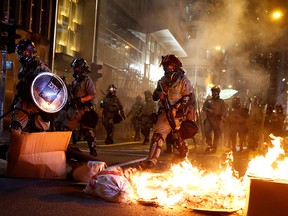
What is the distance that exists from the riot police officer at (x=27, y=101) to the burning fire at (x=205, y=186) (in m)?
1.76

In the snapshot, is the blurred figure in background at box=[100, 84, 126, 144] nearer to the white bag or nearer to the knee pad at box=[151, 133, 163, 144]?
the knee pad at box=[151, 133, 163, 144]

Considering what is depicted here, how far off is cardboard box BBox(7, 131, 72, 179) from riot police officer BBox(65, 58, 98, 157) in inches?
73.7

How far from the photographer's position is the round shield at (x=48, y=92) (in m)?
5.56

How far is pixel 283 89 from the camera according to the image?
64.0 m

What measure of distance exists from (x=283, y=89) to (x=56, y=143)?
209 feet

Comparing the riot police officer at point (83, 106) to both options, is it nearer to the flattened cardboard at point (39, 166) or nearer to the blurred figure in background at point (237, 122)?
the flattened cardboard at point (39, 166)

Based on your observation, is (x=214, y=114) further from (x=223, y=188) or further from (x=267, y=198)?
(x=267, y=198)

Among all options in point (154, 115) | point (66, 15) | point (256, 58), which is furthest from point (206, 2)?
point (154, 115)

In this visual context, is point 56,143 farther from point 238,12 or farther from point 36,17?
point 238,12

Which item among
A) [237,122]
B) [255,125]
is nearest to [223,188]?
[237,122]

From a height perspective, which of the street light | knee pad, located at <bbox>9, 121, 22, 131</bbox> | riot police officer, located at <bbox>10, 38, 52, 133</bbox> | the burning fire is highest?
the street light

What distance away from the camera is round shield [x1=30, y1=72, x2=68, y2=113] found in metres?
5.56

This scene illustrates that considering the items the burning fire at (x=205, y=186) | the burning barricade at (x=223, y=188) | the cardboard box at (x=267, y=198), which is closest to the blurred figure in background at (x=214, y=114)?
the burning barricade at (x=223, y=188)

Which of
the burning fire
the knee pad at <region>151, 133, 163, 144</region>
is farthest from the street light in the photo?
the burning fire
